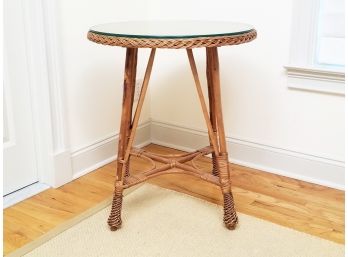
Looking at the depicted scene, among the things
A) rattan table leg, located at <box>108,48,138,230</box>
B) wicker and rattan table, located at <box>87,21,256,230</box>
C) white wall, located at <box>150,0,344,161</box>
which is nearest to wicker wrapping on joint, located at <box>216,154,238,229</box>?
wicker and rattan table, located at <box>87,21,256,230</box>

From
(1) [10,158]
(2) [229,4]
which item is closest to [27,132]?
(1) [10,158]

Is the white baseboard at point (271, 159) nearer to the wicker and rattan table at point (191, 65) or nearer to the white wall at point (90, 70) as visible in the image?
the white wall at point (90, 70)

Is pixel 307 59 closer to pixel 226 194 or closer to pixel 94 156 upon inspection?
pixel 226 194

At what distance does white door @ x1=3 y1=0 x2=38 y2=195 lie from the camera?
157cm

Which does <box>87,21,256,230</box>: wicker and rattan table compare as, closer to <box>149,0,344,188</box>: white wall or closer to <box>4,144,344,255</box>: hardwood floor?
<box>4,144,344,255</box>: hardwood floor

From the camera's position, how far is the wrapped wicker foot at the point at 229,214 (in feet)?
4.78

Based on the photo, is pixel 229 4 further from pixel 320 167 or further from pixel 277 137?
pixel 320 167

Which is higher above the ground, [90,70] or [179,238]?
[90,70]

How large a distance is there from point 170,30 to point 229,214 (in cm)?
65

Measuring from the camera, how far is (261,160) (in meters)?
1.97

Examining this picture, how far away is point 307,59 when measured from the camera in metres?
1.74

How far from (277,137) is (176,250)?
2.62ft

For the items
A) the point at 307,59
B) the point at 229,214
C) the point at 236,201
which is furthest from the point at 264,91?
the point at 229,214

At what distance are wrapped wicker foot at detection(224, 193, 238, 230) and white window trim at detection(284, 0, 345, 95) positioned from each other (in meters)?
0.62
